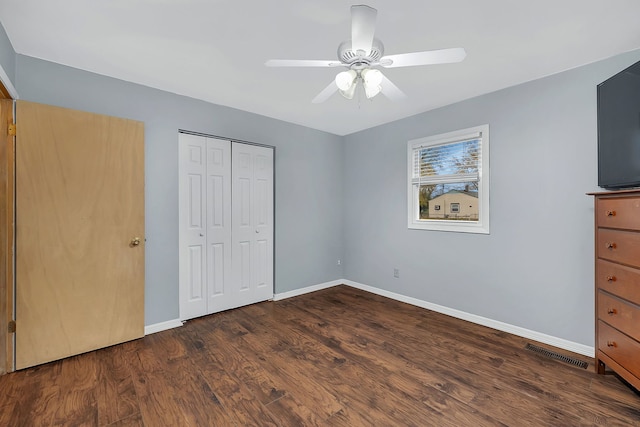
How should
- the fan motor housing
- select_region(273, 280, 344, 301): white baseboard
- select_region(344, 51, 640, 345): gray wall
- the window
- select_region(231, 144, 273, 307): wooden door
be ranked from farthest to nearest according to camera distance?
1. select_region(273, 280, 344, 301): white baseboard
2. select_region(231, 144, 273, 307): wooden door
3. the window
4. select_region(344, 51, 640, 345): gray wall
5. the fan motor housing

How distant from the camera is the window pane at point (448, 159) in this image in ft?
10.4

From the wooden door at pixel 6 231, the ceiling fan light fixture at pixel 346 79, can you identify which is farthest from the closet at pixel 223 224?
the ceiling fan light fixture at pixel 346 79

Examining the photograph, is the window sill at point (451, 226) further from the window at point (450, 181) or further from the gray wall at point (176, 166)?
the gray wall at point (176, 166)

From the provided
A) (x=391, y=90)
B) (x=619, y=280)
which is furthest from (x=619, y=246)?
(x=391, y=90)

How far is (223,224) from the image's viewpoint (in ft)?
11.2

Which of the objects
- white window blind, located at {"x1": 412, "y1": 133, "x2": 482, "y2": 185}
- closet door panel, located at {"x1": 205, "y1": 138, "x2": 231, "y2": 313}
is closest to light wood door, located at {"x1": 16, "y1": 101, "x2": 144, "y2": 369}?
closet door panel, located at {"x1": 205, "y1": 138, "x2": 231, "y2": 313}

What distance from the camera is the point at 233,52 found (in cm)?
223

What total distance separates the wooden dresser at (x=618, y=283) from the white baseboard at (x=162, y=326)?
12.1 feet

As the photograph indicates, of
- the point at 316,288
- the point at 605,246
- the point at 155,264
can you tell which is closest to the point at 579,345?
the point at 605,246

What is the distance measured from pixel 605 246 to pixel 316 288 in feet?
10.7

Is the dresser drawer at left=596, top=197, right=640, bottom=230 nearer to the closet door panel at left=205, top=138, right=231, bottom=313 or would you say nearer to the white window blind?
the white window blind

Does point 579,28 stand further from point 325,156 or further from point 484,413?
point 325,156

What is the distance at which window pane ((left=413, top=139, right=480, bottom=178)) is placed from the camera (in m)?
3.17

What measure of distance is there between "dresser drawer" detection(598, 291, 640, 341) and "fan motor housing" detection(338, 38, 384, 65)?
226 centimetres
